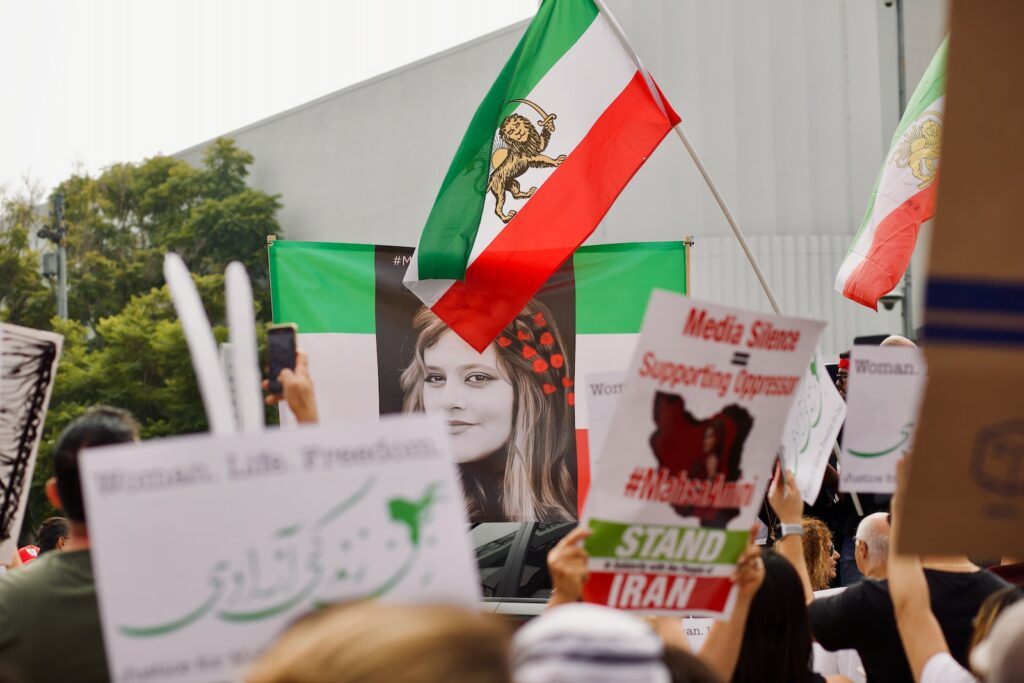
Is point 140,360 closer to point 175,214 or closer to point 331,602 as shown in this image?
point 175,214

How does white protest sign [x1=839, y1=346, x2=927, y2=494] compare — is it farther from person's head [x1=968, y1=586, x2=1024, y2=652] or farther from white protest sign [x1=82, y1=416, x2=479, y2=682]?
white protest sign [x1=82, y1=416, x2=479, y2=682]

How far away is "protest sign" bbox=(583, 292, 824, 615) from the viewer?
3.00 m

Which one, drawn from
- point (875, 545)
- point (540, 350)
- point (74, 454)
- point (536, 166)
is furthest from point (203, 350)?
point (540, 350)

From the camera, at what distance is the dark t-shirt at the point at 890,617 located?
3.78m

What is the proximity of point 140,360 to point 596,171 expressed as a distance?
2508 cm

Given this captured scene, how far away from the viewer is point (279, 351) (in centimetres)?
303

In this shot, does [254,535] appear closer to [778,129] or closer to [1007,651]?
[1007,651]

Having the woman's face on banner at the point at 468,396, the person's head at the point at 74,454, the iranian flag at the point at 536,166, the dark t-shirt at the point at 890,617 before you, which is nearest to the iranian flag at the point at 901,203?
the iranian flag at the point at 536,166

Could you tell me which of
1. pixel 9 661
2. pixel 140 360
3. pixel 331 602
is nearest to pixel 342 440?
pixel 331 602

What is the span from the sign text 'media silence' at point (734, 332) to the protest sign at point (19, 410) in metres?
1.57

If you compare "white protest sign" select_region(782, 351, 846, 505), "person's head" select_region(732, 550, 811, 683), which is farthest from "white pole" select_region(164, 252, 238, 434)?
"white protest sign" select_region(782, 351, 846, 505)

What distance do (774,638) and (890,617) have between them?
63cm

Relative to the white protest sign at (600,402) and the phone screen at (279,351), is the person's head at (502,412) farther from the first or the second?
the phone screen at (279,351)

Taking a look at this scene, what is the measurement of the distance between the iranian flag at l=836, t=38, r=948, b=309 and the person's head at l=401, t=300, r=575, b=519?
5.68 ft
